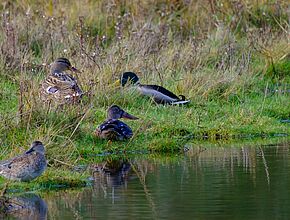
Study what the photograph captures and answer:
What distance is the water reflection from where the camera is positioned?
907cm

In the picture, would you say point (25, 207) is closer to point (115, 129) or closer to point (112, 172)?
point (112, 172)

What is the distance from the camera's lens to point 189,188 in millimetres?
10305

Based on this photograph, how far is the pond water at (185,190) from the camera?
9.05 metres

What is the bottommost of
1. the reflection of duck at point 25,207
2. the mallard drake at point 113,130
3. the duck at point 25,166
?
the reflection of duck at point 25,207

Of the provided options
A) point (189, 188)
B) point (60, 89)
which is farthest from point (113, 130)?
point (189, 188)

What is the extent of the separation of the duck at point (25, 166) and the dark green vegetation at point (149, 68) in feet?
2.40

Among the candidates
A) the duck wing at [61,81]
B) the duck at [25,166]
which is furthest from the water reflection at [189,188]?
the duck wing at [61,81]

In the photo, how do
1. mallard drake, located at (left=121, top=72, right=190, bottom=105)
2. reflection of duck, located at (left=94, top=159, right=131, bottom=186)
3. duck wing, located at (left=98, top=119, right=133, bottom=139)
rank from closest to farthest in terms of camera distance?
reflection of duck, located at (left=94, top=159, right=131, bottom=186) < duck wing, located at (left=98, top=119, right=133, bottom=139) < mallard drake, located at (left=121, top=72, right=190, bottom=105)

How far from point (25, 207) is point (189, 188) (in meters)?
1.75

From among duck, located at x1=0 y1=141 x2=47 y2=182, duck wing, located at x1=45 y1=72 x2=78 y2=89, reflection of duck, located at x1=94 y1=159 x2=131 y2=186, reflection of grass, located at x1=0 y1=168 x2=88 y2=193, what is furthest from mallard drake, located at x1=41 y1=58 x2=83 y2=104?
duck, located at x1=0 y1=141 x2=47 y2=182

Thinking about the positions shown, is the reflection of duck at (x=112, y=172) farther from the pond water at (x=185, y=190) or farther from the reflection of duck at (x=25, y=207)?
the reflection of duck at (x=25, y=207)

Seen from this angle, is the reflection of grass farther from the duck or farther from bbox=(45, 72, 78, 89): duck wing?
bbox=(45, 72, 78, 89): duck wing

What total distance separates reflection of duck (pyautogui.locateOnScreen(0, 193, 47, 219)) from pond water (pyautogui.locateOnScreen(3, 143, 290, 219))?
0.01 meters

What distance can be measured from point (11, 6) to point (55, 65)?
7.21m
